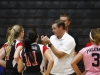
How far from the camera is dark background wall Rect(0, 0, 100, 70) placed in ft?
30.3

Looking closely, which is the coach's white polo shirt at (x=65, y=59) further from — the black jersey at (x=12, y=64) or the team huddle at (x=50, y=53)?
the black jersey at (x=12, y=64)

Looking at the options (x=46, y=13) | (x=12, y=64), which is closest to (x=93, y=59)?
(x=12, y=64)

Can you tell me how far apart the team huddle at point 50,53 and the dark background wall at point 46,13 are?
2.53 m

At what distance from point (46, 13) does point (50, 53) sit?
152 inches

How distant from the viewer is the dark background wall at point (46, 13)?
923 centimetres

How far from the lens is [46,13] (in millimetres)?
9820

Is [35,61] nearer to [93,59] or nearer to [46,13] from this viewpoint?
[93,59]

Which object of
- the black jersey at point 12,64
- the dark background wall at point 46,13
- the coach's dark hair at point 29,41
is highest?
the dark background wall at point 46,13

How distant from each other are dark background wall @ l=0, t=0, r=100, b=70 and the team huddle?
2.53 meters

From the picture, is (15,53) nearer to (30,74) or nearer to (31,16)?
(30,74)

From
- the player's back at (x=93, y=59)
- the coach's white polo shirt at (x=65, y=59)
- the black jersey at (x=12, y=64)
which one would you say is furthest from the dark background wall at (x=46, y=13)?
the player's back at (x=93, y=59)

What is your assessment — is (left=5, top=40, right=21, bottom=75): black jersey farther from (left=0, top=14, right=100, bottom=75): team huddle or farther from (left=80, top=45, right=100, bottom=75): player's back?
(left=80, top=45, right=100, bottom=75): player's back

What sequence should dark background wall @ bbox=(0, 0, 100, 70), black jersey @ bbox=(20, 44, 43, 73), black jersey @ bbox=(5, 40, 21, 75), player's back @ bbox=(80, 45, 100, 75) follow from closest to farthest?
player's back @ bbox=(80, 45, 100, 75) < black jersey @ bbox=(20, 44, 43, 73) < black jersey @ bbox=(5, 40, 21, 75) < dark background wall @ bbox=(0, 0, 100, 70)

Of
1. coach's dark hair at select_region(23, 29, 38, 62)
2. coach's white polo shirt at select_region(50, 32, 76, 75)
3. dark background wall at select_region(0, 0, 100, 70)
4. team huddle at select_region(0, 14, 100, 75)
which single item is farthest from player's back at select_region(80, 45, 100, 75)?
dark background wall at select_region(0, 0, 100, 70)
